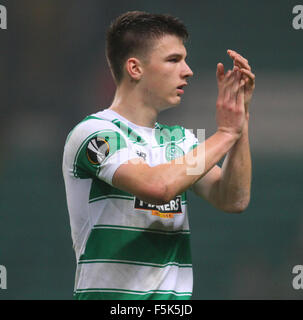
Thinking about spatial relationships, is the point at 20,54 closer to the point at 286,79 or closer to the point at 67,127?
the point at 67,127

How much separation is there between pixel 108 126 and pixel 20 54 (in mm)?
2920

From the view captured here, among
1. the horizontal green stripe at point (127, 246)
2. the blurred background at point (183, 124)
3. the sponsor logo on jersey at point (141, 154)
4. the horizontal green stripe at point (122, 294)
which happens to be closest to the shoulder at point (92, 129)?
the sponsor logo on jersey at point (141, 154)

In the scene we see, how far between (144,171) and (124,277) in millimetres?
446

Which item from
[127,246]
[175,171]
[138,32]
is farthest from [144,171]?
→ [138,32]

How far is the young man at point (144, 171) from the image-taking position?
2197 millimetres

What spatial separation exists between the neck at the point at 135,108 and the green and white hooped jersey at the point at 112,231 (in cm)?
12

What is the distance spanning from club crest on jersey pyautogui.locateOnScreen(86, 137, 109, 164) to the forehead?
48 centimetres

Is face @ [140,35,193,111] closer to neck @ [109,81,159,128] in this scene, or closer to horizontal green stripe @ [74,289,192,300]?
neck @ [109,81,159,128]

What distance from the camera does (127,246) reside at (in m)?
2.33

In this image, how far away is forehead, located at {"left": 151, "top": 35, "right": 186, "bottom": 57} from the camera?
2.52 m

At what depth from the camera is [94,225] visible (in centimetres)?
235

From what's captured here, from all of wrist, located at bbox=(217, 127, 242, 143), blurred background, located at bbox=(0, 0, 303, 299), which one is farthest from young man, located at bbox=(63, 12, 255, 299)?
blurred background, located at bbox=(0, 0, 303, 299)
